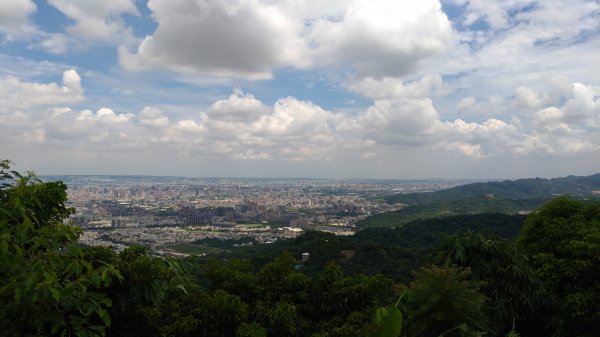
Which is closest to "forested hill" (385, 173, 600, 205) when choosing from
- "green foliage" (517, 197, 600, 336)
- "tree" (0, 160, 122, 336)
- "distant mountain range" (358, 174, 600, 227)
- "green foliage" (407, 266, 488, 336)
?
"distant mountain range" (358, 174, 600, 227)

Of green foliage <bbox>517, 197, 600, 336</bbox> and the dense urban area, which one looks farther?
the dense urban area

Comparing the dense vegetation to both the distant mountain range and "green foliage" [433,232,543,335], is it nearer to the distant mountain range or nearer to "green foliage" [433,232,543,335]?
"green foliage" [433,232,543,335]

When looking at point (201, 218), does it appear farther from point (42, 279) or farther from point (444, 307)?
point (42, 279)

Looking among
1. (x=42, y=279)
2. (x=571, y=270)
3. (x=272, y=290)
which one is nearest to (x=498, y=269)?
(x=571, y=270)

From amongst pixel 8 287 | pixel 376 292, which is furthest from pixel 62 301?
pixel 376 292

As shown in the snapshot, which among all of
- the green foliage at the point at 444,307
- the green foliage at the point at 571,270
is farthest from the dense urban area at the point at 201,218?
the green foliage at the point at 444,307

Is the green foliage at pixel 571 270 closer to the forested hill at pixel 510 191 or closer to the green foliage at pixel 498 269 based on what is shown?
the green foliage at pixel 498 269
